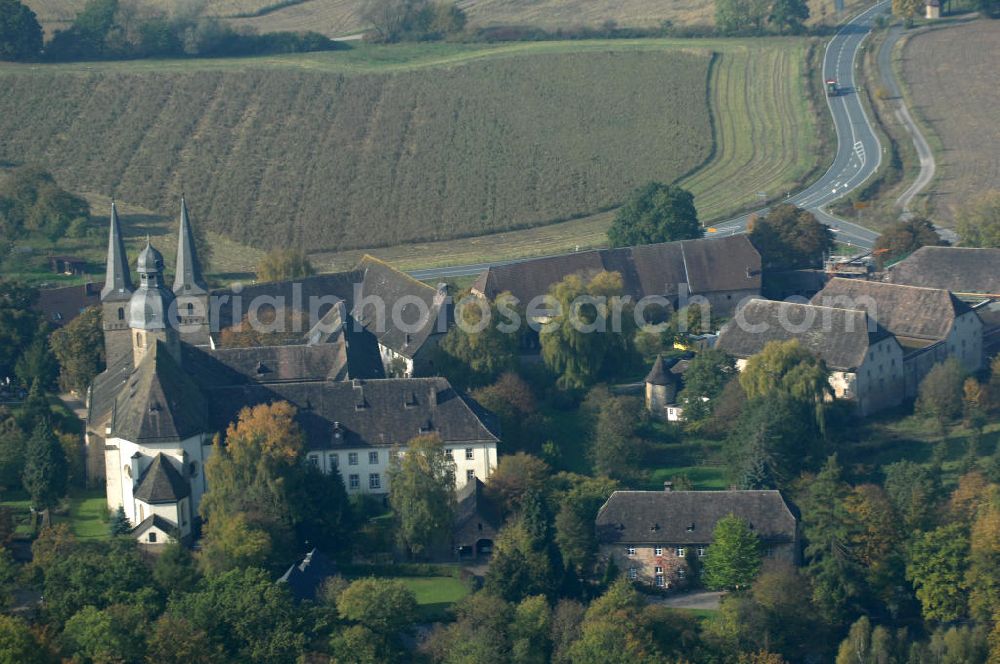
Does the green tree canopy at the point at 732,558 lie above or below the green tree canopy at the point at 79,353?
below

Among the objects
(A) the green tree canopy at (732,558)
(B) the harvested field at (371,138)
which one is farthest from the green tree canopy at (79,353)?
(A) the green tree canopy at (732,558)

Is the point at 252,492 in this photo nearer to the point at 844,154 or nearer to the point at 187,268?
the point at 187,268

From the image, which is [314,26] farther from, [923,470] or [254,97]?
[923,470]

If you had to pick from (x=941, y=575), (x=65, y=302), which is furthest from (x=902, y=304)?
(x=65, y=302)

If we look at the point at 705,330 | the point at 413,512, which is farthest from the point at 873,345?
the point at 413,512

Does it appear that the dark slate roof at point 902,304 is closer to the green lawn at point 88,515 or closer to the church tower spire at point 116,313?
the church tower spire at point 116,313

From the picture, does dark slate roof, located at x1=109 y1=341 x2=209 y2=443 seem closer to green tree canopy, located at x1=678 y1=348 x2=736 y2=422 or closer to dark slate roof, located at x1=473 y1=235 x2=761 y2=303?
green tree canopy, located at x1=678 y1=348 x2=736 y2=422

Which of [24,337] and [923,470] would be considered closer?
[923,470]
